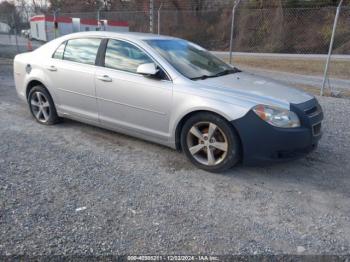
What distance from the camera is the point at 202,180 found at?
360cm

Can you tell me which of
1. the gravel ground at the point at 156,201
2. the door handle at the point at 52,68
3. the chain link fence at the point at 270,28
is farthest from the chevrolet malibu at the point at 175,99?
the chain link fence at the point at 270,28

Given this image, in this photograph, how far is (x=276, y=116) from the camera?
3.40m

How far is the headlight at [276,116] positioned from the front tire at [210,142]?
0.35 m

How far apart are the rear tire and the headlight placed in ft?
10.8

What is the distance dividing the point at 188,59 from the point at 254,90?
107cm

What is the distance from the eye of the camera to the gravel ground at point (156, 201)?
8.36 feet

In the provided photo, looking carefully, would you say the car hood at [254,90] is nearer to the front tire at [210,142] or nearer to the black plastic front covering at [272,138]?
the black plastic front covering at [272,138]

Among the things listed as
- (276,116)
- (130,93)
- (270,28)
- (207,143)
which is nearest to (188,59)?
(130,93)

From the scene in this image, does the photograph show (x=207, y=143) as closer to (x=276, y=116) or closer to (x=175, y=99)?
(x=175, y=99)

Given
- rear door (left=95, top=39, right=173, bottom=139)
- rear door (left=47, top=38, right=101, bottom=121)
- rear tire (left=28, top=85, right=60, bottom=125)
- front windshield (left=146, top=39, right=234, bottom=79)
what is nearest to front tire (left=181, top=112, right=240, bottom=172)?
rear door (left=95, top=39, right=173, bottom=139)

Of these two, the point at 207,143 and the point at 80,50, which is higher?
the point at 80,50

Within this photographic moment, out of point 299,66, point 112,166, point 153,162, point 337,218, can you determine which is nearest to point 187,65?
point 153,162

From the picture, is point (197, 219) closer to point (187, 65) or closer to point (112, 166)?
point (112, 166)

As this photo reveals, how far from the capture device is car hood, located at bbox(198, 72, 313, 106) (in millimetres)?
3525
